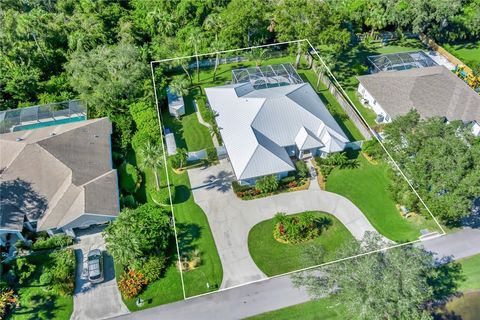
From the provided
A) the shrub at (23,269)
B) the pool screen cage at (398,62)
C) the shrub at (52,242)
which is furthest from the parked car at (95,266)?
the pool screen cage at (398,62)

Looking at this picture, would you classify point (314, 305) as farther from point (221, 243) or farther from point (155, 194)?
point (155, 194)

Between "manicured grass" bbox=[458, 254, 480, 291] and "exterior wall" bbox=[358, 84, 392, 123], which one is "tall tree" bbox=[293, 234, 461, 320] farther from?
"exterior wall" bbox=[358, 84, 392, 123]

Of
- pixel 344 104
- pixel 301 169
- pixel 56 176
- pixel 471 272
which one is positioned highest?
pixel 344 104

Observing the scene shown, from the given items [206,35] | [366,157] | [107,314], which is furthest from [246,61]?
[107,314]

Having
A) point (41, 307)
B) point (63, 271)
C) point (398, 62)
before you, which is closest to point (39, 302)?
point (41, 307)

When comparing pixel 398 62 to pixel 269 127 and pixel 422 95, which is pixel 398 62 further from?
pixel 269 127

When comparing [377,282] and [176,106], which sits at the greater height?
[176,106]
